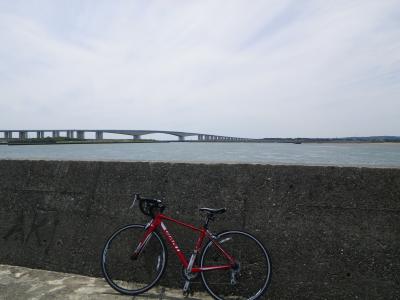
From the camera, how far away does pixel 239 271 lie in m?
4.01

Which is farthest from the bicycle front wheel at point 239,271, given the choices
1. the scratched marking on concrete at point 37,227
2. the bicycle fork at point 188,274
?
the scratched marking on concrete at point 37,227

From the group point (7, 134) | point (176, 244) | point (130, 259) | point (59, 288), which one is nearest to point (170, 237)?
point (176, 244)

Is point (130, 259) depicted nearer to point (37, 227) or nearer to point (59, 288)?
point (59, 288)

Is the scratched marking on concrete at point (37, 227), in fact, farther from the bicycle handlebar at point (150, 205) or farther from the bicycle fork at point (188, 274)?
the bicycle fork at point (188, 274)

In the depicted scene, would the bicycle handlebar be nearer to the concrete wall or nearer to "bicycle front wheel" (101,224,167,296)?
"bicycle front wheel" (101,224,167,296)

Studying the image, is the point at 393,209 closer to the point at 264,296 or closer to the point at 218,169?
the point at 264,296

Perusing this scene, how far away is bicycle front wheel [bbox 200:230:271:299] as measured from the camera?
4070 mm

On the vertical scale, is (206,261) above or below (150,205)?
below

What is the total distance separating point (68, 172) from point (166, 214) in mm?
1535

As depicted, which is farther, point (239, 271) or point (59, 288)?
point (59, 288)

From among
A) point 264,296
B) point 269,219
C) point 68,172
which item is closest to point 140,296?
point 264,296

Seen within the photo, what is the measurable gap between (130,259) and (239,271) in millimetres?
1340

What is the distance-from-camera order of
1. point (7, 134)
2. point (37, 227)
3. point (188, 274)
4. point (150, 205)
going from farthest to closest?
1. point (7, 134)
2. point (37, 227)
3. point (150, 205)
4. point (188, 274)

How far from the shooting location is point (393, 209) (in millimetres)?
3850
